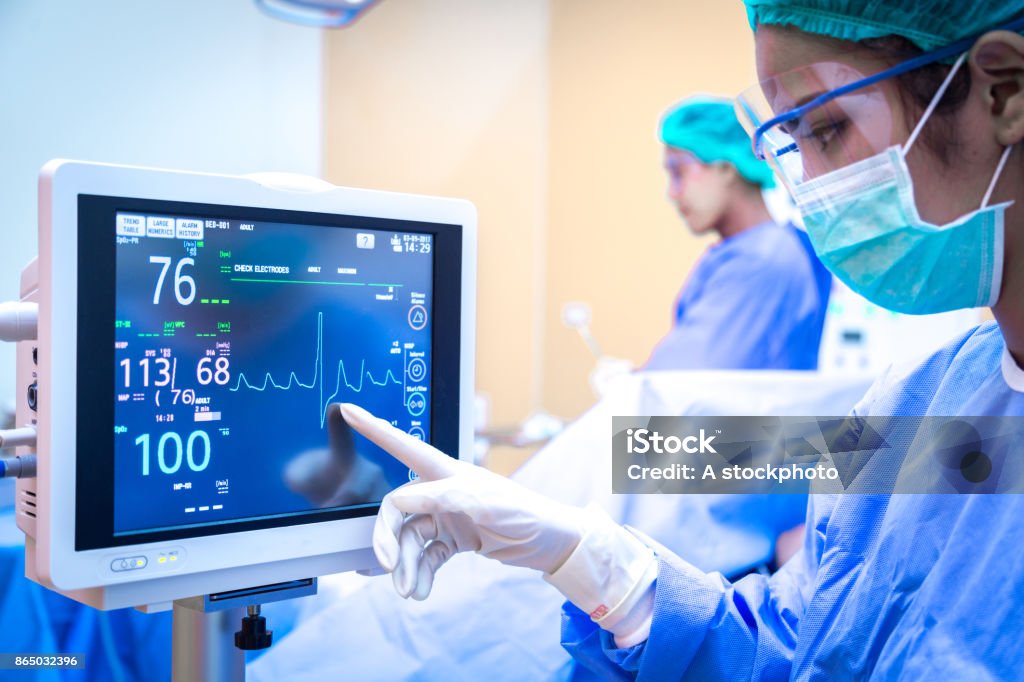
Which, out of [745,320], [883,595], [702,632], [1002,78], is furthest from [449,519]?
[745,320]

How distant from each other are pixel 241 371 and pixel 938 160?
64 cm

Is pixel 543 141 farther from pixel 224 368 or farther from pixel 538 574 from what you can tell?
pixel 224 368

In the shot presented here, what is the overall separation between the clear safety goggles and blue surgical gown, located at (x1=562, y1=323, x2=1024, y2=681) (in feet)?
0.83

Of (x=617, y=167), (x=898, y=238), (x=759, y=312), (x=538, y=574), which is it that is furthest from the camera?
(x=617, y=167)

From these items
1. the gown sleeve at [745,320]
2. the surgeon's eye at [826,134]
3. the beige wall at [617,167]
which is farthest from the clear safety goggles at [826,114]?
the beige wall at [617,167]

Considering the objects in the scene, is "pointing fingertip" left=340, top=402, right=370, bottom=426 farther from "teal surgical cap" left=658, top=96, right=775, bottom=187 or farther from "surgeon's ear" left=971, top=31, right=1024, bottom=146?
"teal surgical cap" left=658, top=96, right=775, bottom=187

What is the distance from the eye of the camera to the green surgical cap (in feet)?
2.44

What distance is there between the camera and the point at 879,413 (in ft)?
3.17

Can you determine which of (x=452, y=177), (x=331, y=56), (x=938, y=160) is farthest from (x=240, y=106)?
(x=938, y=160)

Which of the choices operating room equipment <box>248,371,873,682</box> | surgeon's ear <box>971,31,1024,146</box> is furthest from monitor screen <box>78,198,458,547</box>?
surgeon's ear <box>971,31,1024,146</box>

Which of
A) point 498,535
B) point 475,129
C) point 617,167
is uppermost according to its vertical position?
point 475,129

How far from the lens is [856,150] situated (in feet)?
2.68

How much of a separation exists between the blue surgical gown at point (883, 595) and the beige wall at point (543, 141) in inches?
99.9

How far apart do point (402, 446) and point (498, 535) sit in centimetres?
13
